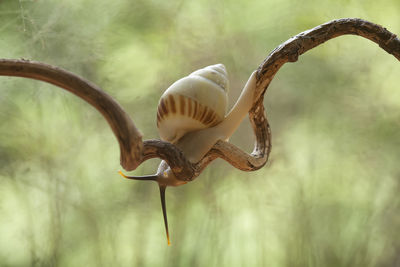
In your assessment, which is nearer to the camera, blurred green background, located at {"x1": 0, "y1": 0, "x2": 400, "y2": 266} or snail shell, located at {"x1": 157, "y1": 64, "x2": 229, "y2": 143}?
snail shell, located at {"x1": 157, "y1": 64, "x2": 229, "y2": 143}

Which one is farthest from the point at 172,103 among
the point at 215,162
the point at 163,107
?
the point at 215,162

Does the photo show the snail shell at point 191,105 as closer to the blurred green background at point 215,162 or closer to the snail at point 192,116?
the snail at point 192,116

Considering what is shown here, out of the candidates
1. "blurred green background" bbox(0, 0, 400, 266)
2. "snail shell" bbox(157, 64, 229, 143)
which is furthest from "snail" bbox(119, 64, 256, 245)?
"blurred green background" bbox(0, 0, 400, 266)

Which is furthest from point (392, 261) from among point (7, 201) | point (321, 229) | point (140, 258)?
point (7, 201)

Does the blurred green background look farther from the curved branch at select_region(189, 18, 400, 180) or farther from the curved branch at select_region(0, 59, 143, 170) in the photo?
the curved branch at select_region(0, 59, 143, 170)

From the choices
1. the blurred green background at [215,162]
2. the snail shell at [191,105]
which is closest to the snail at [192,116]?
the snail shell at [191,105]
